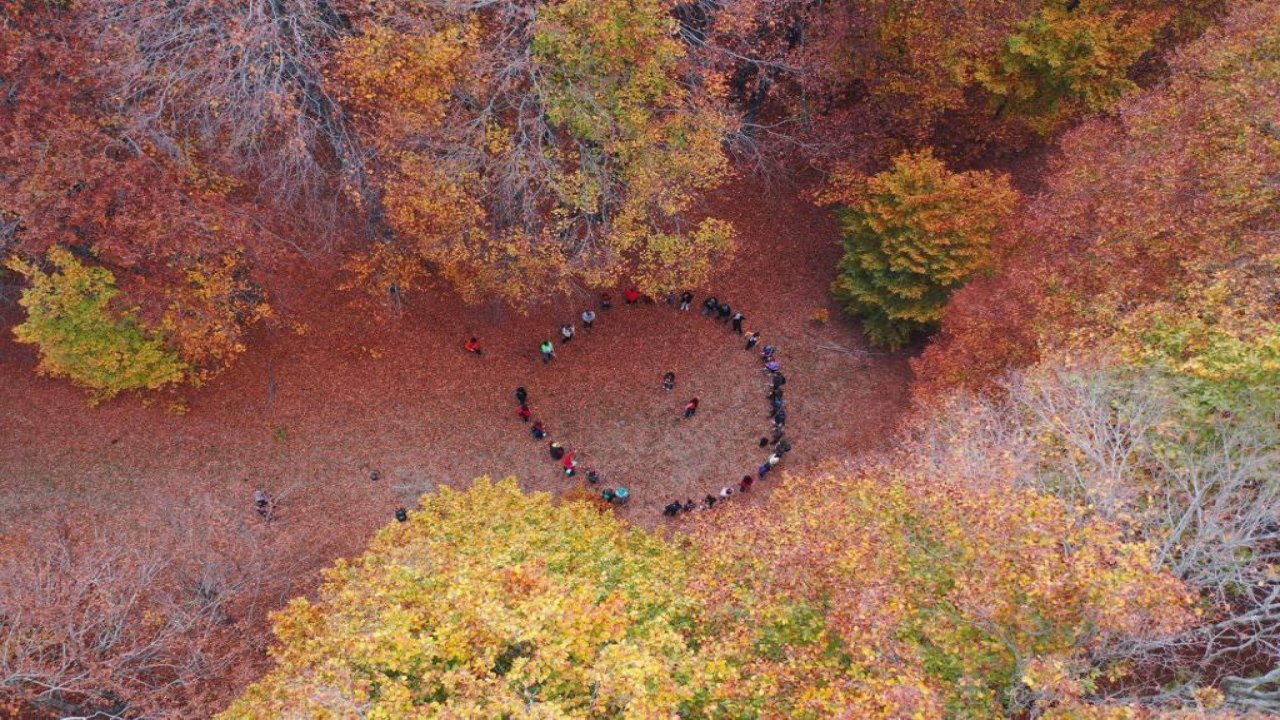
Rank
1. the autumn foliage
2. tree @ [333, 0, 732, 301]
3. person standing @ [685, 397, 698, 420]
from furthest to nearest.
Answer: person standing @ [685, 397, 698, 420]
tree @ [333, 0, 732, 301]
the autumn foliage

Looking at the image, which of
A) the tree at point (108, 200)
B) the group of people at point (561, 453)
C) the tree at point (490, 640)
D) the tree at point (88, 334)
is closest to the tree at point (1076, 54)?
the group of people at point (561, 453)

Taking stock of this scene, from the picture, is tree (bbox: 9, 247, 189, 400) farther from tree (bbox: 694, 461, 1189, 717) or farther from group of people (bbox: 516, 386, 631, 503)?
tree (bbox: 694, 461, 1189, 717)

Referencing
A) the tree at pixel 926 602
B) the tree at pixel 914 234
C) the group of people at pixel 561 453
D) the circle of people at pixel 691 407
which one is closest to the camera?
the tree at pixel 926 602

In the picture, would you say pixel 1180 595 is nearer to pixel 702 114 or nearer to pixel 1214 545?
pixel 1214 545

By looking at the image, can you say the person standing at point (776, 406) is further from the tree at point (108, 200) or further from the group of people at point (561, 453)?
the tree at point (108, 200)

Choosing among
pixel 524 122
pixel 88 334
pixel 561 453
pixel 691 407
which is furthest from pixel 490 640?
pixel 88 334

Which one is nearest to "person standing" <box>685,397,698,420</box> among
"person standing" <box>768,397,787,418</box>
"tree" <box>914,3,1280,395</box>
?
"person standing" <box>768,397,787,418</box>
